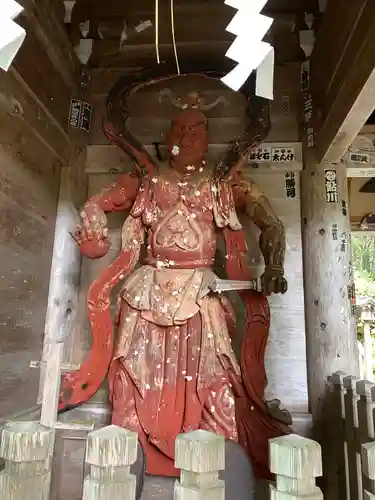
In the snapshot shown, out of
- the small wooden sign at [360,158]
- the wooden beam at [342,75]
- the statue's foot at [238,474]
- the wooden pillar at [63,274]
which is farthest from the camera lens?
the small wooden sign at [360,158]

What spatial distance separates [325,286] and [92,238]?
3.74 ft

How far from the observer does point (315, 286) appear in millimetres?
2350

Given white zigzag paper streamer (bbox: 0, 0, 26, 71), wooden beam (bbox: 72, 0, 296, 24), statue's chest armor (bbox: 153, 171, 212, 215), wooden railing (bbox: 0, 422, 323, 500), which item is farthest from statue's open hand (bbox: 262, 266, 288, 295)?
wooden beam (bbox: 72, 0, 296, 24)

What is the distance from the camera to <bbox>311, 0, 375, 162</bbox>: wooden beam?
5.19 ft

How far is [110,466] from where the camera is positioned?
762 mm

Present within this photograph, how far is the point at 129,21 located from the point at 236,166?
122 centimetres

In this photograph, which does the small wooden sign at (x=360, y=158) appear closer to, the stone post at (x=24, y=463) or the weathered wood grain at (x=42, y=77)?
the weathered wood grain at (x=42, y=77)

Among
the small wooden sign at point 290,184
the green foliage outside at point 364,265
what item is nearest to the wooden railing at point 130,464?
the small wooden sign at point 290,184

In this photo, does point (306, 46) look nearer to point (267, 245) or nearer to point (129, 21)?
point (129, 21)

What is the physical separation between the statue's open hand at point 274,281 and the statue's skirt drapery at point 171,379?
0.24 metres

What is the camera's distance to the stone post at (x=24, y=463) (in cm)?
79

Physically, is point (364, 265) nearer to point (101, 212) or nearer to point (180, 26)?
point (180, 26)

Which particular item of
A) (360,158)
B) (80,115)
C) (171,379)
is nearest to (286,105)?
(360,158)

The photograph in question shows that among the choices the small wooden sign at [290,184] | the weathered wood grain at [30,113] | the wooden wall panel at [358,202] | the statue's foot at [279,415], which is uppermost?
the wooden wall panel at [358,202]
